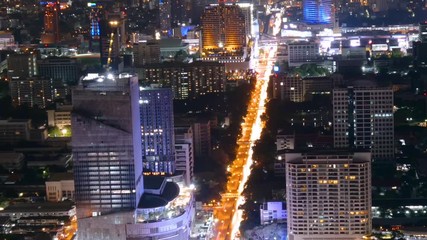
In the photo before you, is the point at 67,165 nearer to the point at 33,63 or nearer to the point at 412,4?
the point at 33,63

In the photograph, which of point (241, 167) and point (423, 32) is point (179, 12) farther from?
point (241, 167)

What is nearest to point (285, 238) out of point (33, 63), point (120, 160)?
point (120, 160)

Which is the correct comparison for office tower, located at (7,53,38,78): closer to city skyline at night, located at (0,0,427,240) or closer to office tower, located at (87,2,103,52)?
city skyline at night, located at (0,0,427,240)

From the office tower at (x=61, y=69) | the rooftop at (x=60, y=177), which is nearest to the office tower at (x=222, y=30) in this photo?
the office tower at (x=61, y=69)

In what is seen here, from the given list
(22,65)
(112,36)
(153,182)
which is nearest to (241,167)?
(153,182)

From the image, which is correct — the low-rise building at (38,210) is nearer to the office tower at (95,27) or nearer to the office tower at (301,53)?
the office tower at (95,27)
